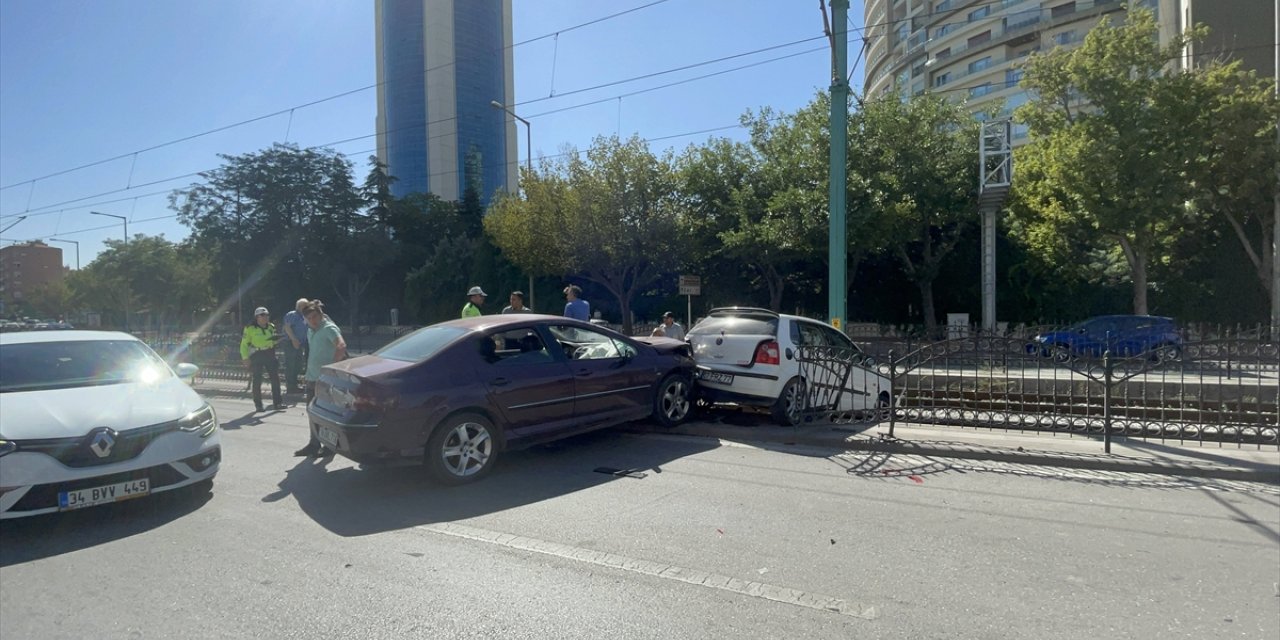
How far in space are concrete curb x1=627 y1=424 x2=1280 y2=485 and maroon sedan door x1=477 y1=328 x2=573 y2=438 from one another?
1.79 m

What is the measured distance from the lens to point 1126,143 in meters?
21.1

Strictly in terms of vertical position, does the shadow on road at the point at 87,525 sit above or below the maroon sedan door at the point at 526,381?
below

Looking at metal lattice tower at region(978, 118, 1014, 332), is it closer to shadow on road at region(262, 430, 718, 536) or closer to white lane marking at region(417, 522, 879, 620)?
shadow on road at region(262, 430, 718, 536)

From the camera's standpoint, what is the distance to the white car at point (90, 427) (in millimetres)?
4957

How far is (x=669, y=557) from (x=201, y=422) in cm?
413

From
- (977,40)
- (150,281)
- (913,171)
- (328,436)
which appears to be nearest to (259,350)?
(328,436)

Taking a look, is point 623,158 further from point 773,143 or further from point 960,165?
point 960,165

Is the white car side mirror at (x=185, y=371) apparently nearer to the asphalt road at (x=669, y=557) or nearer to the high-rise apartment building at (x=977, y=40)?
the asphalt road at (x=669, y=557)

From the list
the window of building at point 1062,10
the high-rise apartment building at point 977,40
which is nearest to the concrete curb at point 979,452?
the high-rise apartment building at point 977,40

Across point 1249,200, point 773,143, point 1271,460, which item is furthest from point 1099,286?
point 1271,460

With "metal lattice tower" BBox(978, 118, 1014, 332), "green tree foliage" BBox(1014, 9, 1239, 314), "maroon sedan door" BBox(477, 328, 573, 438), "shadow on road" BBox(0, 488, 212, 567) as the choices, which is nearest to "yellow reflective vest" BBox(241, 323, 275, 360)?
"shadow on road" BBox(0, 488, 212, 567)

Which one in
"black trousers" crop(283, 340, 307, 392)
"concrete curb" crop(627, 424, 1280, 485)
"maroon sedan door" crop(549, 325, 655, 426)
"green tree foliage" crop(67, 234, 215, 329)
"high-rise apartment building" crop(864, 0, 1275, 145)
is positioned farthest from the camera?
"high-rise apartment building" crop(864, 0, 1275, 145)

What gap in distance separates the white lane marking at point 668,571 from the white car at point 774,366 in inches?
174

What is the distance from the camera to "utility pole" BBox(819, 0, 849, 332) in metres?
11.2
